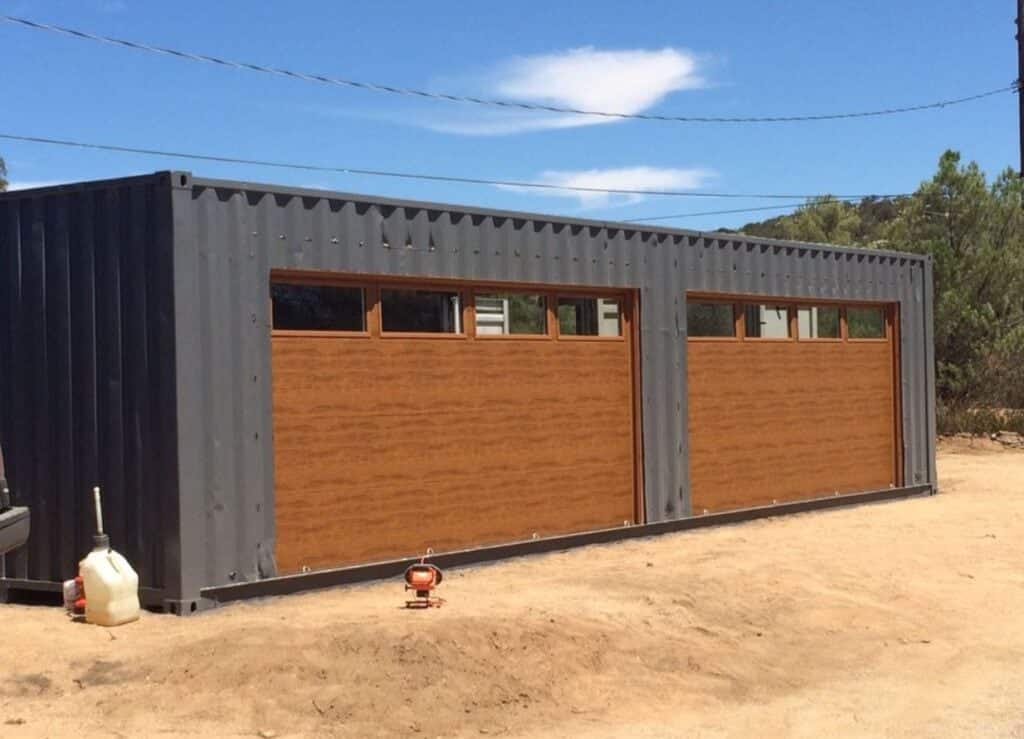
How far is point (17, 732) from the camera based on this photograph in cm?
628

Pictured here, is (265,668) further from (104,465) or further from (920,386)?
(920,386)

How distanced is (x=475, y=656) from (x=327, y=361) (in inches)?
144

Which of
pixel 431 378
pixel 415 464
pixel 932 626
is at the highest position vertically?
pixel 431 378

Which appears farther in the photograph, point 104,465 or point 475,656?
point 104,465

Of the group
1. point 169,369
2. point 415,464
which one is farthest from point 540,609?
point 169,369

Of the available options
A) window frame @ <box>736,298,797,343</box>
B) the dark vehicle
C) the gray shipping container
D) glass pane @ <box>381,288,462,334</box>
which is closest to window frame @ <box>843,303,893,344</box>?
window frame @ <box>736,298,797,343</box>

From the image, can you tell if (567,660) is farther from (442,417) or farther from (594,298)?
(594,298)

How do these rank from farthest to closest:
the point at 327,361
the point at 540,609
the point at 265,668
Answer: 1. the point at 327,361
2. the point at 540,609
3. the point at 265,668

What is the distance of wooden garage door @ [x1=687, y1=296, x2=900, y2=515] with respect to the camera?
14188 millimetres

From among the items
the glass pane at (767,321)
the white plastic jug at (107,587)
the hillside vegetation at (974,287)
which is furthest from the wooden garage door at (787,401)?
the hillside vegetation at (974,287)

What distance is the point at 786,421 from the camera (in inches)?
605

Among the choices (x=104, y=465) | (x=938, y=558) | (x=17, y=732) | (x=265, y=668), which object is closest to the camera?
(x=17, y=732)

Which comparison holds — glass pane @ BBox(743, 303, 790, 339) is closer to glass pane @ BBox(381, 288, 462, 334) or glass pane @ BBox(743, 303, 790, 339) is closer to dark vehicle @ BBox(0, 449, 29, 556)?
glass pane @ BBox(381, 288, 462, 334)

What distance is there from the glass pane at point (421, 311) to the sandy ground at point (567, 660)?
2317 mm
